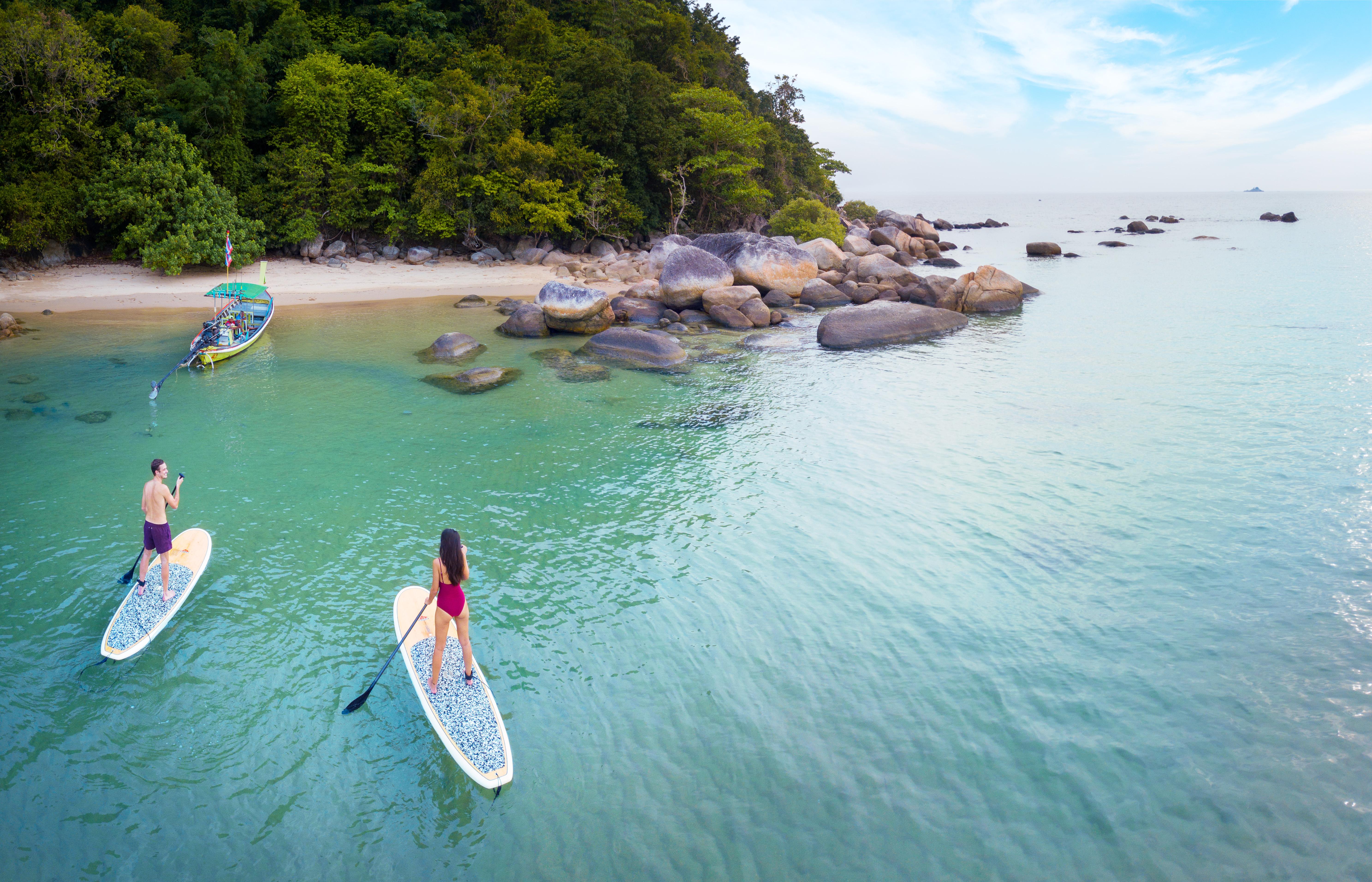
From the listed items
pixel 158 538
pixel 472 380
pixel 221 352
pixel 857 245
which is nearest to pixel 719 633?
pixel 158 538

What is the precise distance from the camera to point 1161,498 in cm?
1086

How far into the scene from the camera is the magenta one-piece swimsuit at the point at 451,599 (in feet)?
21.0

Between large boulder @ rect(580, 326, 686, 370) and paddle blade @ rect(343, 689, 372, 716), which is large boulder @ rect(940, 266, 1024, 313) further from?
paddle blade @ rect(343, 689, 372, 716)

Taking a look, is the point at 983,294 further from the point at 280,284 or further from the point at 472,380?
the point at 280,284

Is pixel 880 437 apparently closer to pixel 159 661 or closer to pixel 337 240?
pixel 159 661

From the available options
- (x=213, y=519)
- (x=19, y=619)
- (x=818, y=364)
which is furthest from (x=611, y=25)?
(x=19, y=619)

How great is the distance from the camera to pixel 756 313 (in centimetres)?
2320

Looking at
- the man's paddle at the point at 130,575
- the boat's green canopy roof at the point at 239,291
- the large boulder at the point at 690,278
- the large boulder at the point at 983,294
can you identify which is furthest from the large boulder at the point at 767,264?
the man's paddle at the point at 130,575

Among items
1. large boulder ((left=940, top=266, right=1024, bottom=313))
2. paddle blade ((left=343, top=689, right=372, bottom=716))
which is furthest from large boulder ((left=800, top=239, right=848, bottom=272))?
paddle blade ((left=343, top=689, right=372, bottom=716))

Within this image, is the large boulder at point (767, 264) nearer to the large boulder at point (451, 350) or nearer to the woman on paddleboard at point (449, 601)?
the large boulder at point (451, 350)

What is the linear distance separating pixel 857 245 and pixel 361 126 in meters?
24.7

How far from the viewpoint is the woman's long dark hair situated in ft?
20.1

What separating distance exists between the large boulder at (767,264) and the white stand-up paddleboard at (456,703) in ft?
67.9

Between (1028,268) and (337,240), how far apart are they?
1359 inches
